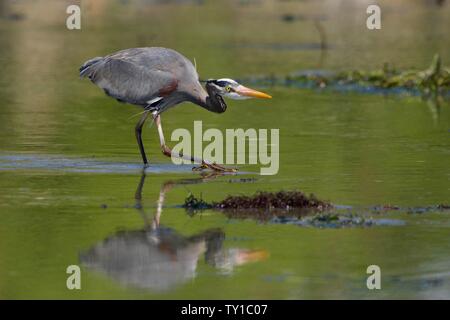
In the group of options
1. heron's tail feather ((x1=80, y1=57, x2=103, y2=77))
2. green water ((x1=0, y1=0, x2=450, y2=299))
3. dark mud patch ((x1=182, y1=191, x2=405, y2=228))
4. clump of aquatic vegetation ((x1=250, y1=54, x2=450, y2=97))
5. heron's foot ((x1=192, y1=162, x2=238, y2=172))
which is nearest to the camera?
green water ((x1=0, y1=0, x2=450, y2=299))

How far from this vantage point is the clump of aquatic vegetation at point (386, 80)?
76.7 feet

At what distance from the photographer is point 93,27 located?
3981cm

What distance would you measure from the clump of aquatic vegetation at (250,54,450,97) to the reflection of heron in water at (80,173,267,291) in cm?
1242

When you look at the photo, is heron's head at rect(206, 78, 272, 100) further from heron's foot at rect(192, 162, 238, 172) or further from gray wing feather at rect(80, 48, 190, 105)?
heron's foot at rect(192, 162, 238, 172)

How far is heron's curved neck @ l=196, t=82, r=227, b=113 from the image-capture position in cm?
1521

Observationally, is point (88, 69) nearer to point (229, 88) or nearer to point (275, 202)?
point (229, 88)

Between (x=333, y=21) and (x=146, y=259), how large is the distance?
33.6 m

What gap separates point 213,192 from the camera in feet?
43.9

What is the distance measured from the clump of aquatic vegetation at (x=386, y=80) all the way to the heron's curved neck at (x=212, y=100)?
323 inches

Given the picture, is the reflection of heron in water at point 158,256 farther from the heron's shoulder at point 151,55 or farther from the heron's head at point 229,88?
the heron's shoulder at point 151,55

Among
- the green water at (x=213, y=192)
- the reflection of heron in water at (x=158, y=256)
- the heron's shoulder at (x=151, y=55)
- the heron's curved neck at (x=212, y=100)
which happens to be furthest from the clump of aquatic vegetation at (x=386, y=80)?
the reflection of heron in water at (x=158, y=256)

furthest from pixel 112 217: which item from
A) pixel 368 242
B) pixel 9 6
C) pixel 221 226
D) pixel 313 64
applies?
pixel 9 6

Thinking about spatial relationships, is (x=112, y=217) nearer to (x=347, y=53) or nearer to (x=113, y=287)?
(x=113, y=287)

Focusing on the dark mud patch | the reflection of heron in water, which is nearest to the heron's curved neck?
the dark mud patch
